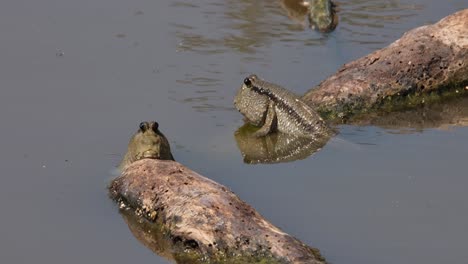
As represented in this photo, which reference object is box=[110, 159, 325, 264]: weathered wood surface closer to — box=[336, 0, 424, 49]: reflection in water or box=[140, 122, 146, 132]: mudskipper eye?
box=[140, 122, 146, 132]: mudskipper eye

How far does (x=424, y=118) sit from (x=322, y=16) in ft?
9.36

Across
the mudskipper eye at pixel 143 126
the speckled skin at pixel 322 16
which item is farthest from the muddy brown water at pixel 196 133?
the mudskipper eye at pixel 143 126

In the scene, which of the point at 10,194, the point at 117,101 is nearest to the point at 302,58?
the point at 117,101

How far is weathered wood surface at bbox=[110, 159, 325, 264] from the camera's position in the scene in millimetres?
7145

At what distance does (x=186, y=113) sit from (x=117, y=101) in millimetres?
682

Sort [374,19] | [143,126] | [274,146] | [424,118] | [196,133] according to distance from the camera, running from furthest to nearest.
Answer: [374,19], [424,118], [274,146], [196,133], [143,126]

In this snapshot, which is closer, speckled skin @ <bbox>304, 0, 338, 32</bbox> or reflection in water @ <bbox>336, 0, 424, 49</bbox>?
reflection in water @ <bbox>336, 0, 424, 49</bbox>

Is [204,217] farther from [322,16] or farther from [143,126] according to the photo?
[322,16]

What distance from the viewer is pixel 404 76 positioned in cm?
1052

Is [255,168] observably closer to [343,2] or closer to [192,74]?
[192,74]

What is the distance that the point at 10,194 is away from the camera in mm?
8570

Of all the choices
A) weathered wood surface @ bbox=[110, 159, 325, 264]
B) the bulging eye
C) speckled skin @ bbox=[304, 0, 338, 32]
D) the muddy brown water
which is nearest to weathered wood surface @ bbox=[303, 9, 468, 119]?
the muddy brown water

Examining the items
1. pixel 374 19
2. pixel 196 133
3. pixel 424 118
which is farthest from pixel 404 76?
pixel 374 19

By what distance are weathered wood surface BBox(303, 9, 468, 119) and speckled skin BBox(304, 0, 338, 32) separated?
2003 mm
